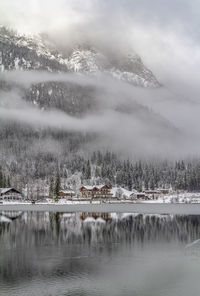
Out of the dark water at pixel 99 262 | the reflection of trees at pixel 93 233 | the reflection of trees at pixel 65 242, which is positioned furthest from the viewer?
the reflection of trees at pixel 93 233

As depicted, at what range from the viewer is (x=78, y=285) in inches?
1724

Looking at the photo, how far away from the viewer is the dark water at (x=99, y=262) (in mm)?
43094

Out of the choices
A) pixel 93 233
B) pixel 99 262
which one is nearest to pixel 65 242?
pixel 93 233

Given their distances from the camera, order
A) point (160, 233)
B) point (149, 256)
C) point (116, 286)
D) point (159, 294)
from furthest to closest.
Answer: point (160, 233)
point (149, 256)
point (116, 286)
point (159, 294)

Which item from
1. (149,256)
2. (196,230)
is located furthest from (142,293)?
(196,230)

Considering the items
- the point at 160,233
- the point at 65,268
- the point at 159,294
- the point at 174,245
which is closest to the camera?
the point at 159,294

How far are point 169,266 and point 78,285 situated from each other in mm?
14638

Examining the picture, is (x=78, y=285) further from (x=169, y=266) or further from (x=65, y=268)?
(x=169, y=266)

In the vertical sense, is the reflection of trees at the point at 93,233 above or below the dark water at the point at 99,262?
above

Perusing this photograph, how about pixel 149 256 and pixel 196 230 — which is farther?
pixel 196 230

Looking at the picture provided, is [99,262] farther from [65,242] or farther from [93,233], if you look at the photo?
[93,233]

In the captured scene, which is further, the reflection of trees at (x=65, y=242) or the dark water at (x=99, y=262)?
the reflection of trees at (x=65, y=242)

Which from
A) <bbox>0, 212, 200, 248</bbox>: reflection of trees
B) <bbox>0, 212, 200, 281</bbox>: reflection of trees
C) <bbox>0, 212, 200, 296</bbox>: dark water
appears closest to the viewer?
<bbox>0, 212, 200, 296</bbox>: dark water

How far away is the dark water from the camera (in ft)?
141
